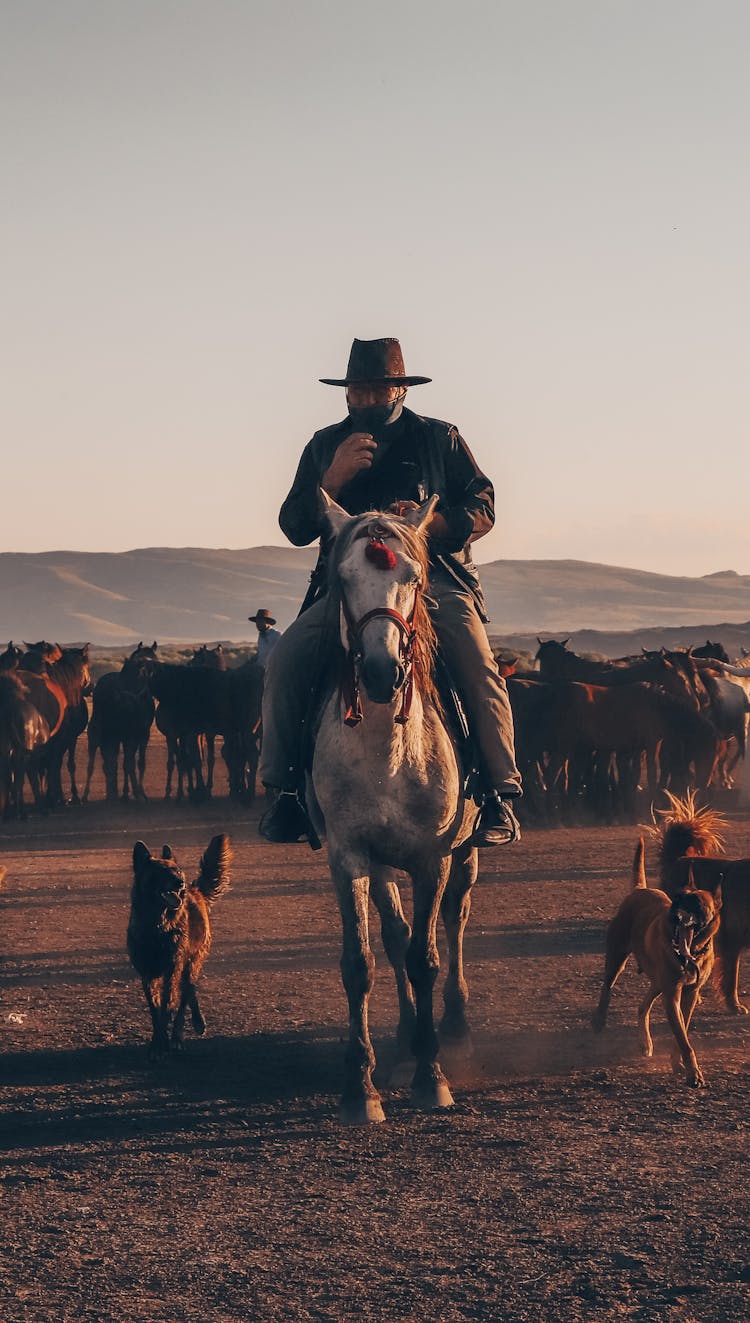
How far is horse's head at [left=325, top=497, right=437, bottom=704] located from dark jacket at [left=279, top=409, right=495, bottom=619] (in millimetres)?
1129

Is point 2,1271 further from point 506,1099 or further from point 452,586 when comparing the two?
point 452,586

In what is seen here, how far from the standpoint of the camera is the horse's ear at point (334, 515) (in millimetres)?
6949

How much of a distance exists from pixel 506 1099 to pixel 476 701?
1830mm

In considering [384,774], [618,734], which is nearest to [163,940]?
[384,774]

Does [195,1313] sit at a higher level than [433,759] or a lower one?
lower

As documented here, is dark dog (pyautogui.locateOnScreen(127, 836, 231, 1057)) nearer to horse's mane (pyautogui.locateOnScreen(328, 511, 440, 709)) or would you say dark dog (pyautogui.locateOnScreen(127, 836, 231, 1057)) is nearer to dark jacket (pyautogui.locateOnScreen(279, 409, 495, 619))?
dark jacket (pyautogui.locateOnScreen(279, 409, 495, 619))

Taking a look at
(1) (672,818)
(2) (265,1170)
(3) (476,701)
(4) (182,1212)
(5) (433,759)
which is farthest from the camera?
(1) (672,818)

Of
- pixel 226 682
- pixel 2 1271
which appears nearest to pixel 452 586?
pixel 2 1271

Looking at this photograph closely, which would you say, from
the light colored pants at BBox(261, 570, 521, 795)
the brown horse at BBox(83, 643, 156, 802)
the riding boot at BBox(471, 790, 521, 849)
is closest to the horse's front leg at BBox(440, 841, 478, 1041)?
the riding boot at BBox(471, 790, 521, 849)

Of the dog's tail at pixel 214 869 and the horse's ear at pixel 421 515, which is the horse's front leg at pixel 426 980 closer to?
the horse's ear at pixel 421 515

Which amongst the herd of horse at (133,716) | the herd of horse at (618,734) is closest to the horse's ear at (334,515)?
the herd of horse at (618,734)

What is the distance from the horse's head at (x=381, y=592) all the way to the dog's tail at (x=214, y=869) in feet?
8.85

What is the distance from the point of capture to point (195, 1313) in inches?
185

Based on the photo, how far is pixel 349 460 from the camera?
7836 mm
